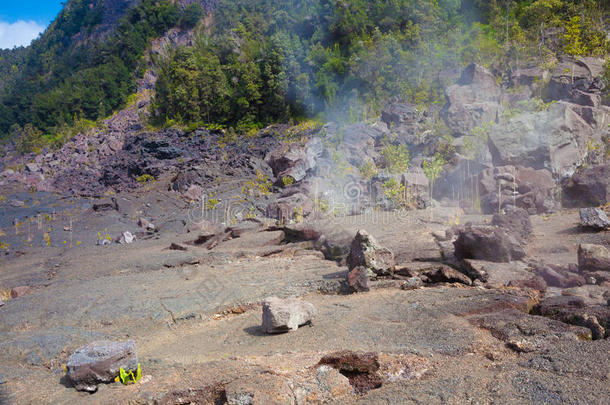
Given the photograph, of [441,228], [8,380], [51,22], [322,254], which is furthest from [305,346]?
[51,22]

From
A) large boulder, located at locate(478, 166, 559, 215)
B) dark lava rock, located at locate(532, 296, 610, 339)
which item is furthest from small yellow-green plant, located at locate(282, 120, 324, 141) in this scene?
dark lava rock, located at locate(532, 296, 610, 339)

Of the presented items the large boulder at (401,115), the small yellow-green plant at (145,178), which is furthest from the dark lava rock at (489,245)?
the small yellow-green plant at (145,178)

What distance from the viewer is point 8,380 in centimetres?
330

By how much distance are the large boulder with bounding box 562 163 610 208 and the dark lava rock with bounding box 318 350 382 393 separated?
7.40 m

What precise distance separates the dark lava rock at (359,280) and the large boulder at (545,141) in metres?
8.31

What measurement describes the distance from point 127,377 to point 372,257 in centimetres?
324

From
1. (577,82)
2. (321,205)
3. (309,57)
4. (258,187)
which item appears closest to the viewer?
(321,205)

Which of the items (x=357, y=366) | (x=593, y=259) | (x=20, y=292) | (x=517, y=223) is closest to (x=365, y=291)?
(x=357, y=366)

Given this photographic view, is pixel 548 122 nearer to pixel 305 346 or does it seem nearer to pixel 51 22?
pixel 305 346

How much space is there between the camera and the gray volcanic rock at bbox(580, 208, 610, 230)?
20.6 ft

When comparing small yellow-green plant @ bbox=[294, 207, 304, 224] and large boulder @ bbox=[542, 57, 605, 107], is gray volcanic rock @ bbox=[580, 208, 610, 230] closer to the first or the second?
small yellow-green plant @ bbox=[294, 207, 304, 224]

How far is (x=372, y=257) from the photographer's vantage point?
546 cm

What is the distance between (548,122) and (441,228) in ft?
21.9

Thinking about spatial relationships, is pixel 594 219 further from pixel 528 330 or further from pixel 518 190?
pixel 528 330
